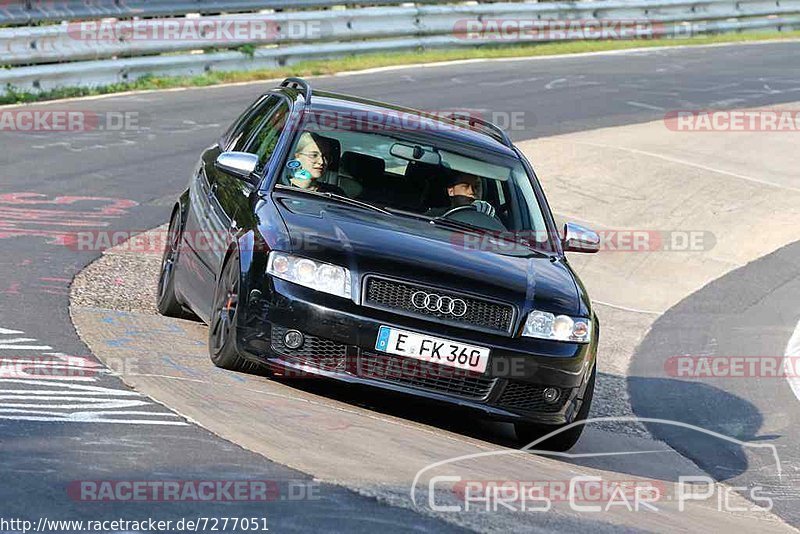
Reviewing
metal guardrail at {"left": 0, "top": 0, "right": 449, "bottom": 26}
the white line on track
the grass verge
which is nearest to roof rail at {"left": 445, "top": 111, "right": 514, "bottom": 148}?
the white line on track

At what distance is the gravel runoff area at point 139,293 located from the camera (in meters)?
9.40

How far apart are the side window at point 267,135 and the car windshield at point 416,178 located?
21 cm

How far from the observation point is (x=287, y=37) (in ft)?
80.5

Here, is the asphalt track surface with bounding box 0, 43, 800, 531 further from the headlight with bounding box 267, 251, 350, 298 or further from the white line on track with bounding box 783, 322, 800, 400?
the headlight with bounding box 267, 251, 350, 298

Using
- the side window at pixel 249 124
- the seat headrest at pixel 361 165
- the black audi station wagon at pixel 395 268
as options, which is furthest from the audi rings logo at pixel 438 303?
the side window at pixel 249 124

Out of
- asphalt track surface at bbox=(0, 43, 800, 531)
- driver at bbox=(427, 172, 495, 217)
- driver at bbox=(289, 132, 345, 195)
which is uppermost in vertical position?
driver at bbox=(289, 132, 345, 195)

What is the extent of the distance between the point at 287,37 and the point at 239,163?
16.8 metres

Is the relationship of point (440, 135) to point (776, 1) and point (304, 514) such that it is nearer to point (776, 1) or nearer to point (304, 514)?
point (304, 514)

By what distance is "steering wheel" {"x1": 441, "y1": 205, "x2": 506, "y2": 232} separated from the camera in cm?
817

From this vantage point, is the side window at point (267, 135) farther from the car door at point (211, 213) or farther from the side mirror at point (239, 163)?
the side mirror at point (239, 163)

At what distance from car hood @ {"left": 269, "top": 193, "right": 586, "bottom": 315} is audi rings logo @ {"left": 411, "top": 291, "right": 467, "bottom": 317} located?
2.4 inches

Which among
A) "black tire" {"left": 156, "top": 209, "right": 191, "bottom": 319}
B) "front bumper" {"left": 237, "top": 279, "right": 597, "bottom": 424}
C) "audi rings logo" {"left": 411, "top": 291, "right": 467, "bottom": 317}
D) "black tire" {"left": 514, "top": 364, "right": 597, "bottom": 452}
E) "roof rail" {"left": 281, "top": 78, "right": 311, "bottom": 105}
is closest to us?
"front bumper" {"left": 237, "top": 279, "right": 597, "bottom": 424}

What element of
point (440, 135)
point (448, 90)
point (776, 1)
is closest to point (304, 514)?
point (440, 135)

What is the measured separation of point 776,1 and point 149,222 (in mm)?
28519
